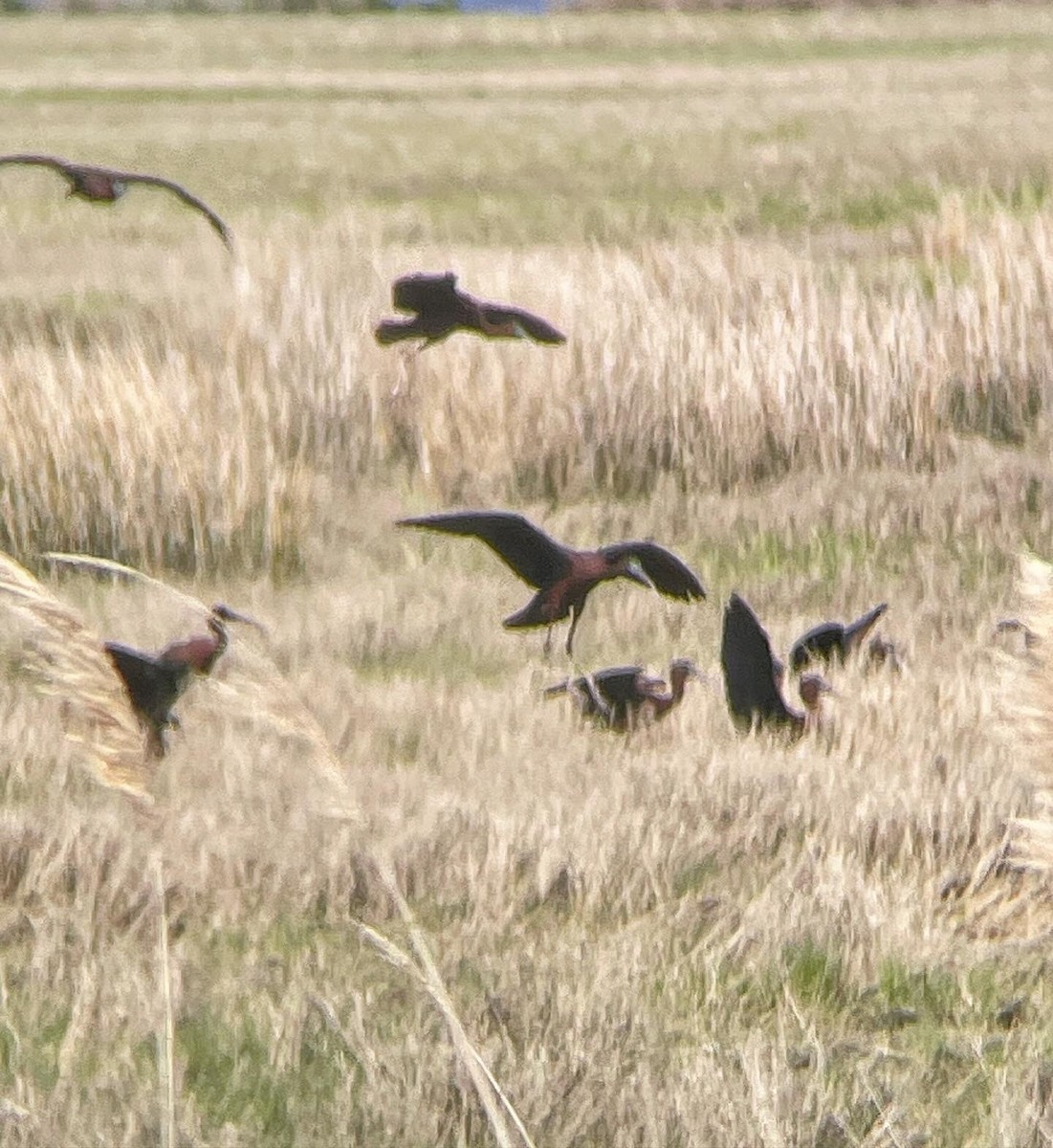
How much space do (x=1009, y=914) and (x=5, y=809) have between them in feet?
4.24

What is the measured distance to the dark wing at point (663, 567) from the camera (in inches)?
112

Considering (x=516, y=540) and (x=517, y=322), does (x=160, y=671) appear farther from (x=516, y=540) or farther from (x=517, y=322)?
(x=517, y=322)

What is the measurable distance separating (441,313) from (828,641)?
4.27ft

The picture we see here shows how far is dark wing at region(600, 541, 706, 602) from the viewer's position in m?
2.85

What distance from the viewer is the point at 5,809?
2.85 m

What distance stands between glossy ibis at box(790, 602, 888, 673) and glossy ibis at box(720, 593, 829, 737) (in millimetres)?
208

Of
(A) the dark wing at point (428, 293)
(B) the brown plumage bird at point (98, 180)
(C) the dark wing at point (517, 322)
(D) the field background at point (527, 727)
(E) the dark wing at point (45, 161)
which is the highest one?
(E) the dark wing at point (45, 161)

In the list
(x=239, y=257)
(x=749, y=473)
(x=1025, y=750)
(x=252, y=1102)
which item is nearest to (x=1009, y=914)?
(x=1025, y=750)

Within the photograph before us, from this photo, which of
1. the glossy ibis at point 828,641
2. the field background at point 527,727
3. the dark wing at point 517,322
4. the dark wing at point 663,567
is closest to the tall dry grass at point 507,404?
the field background at point 527,727

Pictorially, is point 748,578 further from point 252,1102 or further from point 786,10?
point 786,10

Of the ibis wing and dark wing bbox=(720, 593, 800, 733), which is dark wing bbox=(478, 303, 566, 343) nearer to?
the ibis wing

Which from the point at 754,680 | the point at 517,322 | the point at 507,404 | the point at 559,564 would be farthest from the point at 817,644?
the point at 507,404

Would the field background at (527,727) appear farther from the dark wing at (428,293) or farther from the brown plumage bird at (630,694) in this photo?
the dark wing at (428,293)

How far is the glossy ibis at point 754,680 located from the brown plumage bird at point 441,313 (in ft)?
4.04
